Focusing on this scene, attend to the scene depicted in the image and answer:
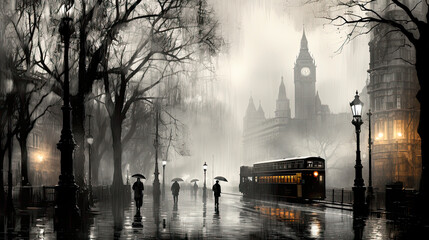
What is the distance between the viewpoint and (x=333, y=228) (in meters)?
22.4

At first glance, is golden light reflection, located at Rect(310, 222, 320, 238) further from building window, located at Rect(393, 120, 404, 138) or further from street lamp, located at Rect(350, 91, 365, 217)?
building window, located at Rect(393, 120, 404, 138)

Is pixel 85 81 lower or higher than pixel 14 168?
higher

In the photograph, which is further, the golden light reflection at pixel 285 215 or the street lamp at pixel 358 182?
the golden light reflection at pixel 285 215

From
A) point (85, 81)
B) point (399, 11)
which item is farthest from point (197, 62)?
point (399, 11)

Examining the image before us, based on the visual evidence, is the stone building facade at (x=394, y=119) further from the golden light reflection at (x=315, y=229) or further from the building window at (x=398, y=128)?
the golden light reflection at (x=315, y=229)

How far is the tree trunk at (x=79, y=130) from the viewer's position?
29.8 m

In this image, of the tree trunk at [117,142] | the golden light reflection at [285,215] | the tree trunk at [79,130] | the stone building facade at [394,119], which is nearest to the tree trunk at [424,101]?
the golden light reflection at [285,215]

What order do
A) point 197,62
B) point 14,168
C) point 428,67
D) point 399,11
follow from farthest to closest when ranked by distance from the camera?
point 399,11 → point 14,168 → point 197,62 → point 428,67

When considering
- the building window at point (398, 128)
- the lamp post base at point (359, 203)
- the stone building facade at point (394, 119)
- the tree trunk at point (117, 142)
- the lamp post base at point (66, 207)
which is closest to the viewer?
the lamp post base at point (66, 207)

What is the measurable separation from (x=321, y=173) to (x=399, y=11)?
49.1 metres

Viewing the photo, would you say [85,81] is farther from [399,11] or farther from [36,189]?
[399,11]

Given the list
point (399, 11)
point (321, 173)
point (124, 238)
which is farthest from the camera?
Answer: point (399, 11)

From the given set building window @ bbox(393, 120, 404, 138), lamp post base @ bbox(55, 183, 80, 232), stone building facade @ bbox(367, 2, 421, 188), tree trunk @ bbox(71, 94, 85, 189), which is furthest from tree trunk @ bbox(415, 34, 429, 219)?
building window @ bbox(393, 120, 404, 138)

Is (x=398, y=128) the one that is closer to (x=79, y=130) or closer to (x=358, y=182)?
(x=358, y=182)
